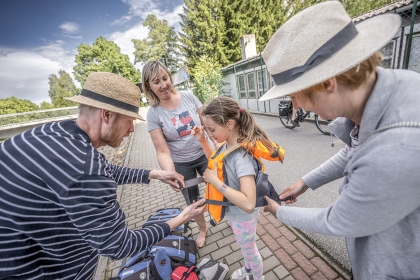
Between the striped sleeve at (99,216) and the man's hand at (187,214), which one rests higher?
the striped sleeve at (99,216)

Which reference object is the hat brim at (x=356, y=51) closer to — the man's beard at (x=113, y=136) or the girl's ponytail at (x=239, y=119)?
the girl's ponytail at (x=239, y=119)

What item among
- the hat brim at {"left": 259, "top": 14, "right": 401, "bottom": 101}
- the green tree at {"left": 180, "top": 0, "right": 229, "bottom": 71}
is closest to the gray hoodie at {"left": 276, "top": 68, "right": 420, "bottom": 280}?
the hat brim at {"left": 259, "top": 14, "right": 401, "bottom": 101}

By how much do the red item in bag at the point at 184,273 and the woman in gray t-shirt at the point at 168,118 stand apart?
84cm

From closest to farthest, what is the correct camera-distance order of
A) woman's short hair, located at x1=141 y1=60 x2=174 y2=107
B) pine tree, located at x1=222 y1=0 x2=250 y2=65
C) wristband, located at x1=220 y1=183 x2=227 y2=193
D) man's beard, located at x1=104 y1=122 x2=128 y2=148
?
1. man's beard, located at x1=104 y1=122 x2=128 y2=148
2. wristband, located at x1=220 y1=183 x2=227 y2=193
3. woman's short hair, located at x1=141 y1=60 x2=174 y2=107
4. pine tree, located at x1=222 y1=0 x2=250 y2=65

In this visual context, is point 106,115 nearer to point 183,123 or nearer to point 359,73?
point 183,123

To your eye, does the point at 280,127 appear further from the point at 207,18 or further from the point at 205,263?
the point at 207,18

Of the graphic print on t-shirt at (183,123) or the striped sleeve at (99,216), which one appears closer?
the striped sleeve at (99,216)

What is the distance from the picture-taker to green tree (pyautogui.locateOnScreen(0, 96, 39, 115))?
45.9 m

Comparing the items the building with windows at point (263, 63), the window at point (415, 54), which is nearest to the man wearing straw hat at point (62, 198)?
the building with windows at point (263, 63)

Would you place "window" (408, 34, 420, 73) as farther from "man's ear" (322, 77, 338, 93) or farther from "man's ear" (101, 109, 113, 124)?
"man's ear" (101, 109, 113, 124)

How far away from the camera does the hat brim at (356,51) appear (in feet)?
2.46

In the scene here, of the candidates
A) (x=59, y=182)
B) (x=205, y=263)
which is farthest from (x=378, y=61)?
(x=205, y=263)

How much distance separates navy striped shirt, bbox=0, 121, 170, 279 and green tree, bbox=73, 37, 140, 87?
4046cm

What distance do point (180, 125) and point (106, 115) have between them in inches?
42.2
